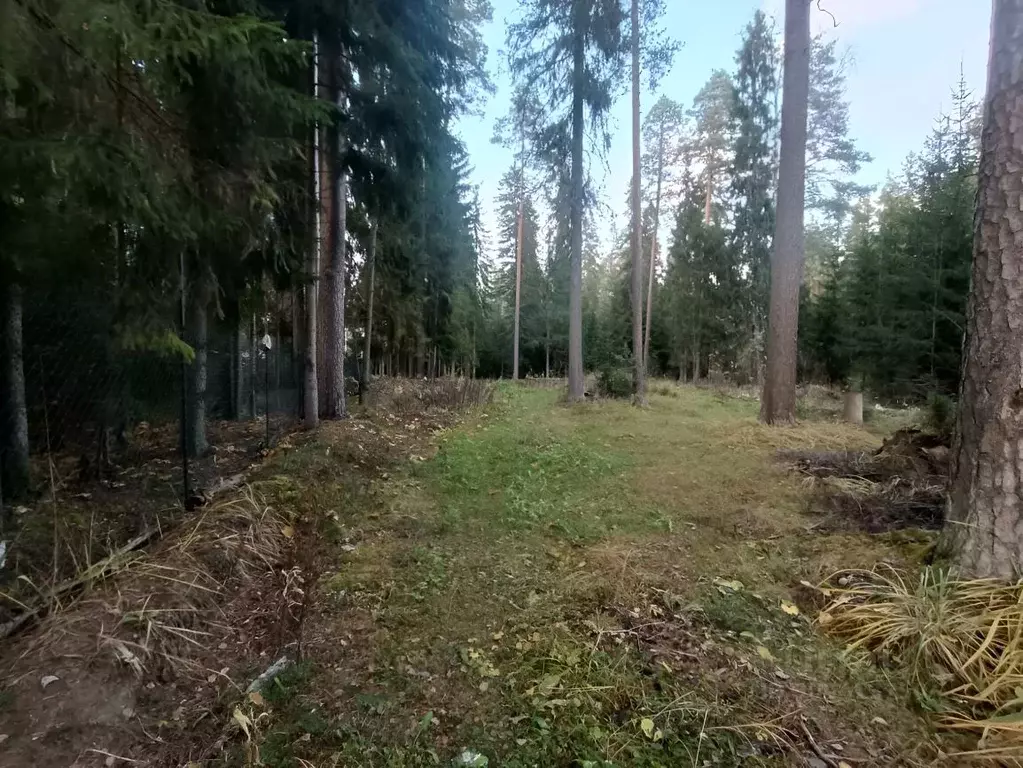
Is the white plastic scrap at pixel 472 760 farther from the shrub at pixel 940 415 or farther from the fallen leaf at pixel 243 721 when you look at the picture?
the shrub at pixel 940 415

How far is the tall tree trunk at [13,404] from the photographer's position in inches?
146

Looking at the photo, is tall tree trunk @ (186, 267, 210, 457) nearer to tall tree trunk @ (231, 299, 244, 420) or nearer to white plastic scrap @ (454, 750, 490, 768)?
tall tree trunk @ (231, 299, 244, 420)

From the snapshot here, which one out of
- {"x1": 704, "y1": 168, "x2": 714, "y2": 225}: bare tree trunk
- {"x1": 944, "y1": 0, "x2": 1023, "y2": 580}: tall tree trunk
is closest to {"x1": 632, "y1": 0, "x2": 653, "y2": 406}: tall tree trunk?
{"x1": 944, "y1": 0, "x2": 1023, "y2": 580}: tall tree trunk

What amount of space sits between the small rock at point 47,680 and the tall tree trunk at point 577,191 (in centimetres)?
1106

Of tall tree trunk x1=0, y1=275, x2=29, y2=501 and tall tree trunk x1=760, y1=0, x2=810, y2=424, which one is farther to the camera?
tall tree trunk x1=760, y1=0, x2=810, y2=424

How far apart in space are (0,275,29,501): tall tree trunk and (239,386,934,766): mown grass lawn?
2.22 meters

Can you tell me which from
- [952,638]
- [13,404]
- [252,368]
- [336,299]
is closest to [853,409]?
[952,638]

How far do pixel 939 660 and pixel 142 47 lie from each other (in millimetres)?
4809

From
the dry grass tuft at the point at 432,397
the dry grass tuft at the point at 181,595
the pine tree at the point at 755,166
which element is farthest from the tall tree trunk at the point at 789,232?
the pine tree at the point at 755,166

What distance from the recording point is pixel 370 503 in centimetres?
443

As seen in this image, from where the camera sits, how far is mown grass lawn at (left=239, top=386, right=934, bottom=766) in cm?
183

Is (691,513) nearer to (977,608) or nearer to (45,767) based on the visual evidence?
(977,608)

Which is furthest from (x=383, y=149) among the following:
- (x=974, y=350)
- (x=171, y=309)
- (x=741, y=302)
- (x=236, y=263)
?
(x=741, y=302)

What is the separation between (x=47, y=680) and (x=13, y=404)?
107 inches
